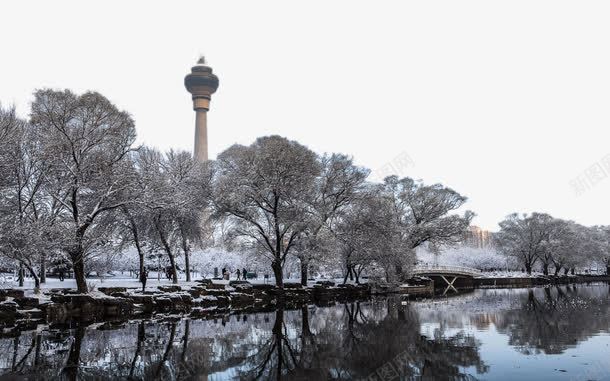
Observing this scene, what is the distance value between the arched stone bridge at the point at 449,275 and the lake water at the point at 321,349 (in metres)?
45.1

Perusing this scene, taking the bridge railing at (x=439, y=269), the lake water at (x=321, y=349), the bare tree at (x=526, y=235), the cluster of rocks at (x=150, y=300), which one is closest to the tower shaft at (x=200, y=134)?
the bare tree at (x=526, y=235)

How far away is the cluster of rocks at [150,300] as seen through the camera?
27844 millimetres

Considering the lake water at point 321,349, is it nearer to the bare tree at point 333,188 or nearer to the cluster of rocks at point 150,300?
the cluster of rocks at point 150,300

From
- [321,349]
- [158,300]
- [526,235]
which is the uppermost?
[526,235]

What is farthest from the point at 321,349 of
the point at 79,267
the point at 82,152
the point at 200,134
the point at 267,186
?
the point at 200,134

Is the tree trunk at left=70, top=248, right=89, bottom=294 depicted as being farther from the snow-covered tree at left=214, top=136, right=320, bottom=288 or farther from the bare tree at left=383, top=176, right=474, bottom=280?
the bare tree at left=383, top=176, right=474, bottom=280

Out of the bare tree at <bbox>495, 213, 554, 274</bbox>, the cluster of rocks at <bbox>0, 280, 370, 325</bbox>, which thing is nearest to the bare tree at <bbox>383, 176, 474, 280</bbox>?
the cluster of rocks at <bbox>0, 280, 370, 325</bbox>

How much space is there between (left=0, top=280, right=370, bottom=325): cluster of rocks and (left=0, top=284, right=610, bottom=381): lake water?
15.8 feet

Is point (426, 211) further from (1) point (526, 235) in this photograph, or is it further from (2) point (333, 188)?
(1) point (526, 235)

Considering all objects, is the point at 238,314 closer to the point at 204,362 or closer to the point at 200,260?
the point at 204,362

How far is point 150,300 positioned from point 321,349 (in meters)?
19.6

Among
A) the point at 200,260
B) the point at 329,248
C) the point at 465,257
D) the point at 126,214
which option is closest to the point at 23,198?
the point at 126,214

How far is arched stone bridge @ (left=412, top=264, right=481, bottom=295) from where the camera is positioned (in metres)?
72.3

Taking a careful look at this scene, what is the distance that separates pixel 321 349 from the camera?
17.9 metres
